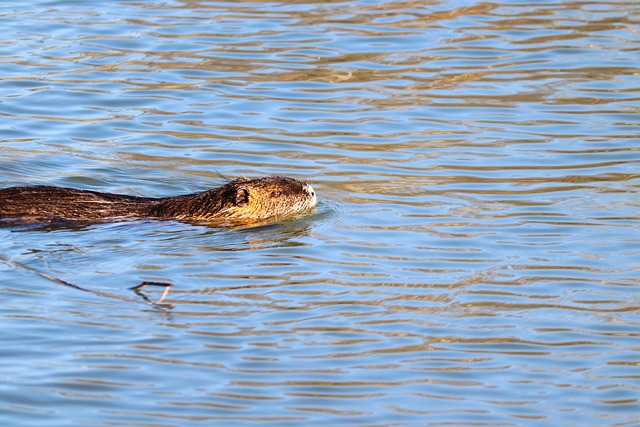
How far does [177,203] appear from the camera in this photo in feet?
26.6

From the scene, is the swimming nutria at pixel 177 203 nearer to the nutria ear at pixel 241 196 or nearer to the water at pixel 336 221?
the nutria ear at pixel 241 196

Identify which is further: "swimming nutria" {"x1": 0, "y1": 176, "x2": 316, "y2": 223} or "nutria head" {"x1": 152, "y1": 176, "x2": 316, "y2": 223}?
"nutria head" {"x1": 152, "y1": 176, "x2": 316, "y2": 223}

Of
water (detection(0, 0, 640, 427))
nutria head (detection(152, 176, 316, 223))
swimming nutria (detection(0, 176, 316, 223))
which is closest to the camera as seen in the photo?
water (detection(0, 0, 640, 427))

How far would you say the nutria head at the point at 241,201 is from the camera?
8094 millimetres

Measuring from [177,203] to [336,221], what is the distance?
40.1 inches

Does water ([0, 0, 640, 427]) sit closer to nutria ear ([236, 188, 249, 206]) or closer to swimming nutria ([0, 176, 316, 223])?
swimming nutria ([0, 176, 316, 223])

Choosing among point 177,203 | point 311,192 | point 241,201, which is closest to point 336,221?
point 311,192

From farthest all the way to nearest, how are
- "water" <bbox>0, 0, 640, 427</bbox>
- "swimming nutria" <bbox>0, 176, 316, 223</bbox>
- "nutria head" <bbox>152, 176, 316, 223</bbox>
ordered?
"nutria head" <bbox>152, 176, 316, 223</bbox>
"swimming nutria" <bbox>0, 176, 316, 223</bbox>
"water" <bbox>0, 0, 640, 427</bbox>

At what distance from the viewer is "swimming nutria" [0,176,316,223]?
7.77 m

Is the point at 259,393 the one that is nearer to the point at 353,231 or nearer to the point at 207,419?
the point at 207,419

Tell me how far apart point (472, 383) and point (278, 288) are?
155 centimetres

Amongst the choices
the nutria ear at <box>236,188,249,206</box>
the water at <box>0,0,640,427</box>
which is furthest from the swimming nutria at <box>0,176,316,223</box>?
the water at <box>0,0,640,427</box>

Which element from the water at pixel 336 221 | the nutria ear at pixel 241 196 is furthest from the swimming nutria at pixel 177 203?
the water at pixel 336 221

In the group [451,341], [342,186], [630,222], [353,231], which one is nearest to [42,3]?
[342,186]
